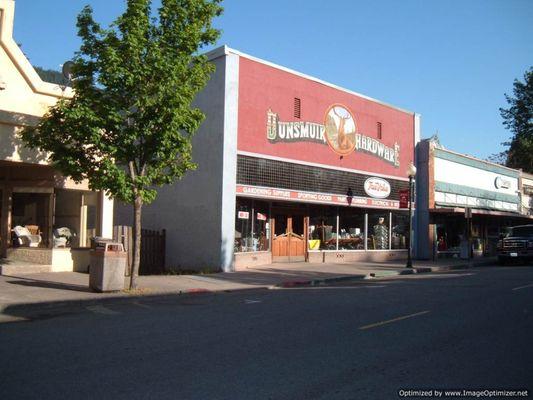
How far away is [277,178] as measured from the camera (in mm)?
20766

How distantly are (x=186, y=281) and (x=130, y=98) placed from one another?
586 centimetres

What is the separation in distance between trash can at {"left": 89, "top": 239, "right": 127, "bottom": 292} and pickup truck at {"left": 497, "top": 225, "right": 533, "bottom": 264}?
69.7ft

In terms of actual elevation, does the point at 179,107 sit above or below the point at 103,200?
above

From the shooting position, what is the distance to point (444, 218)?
31.9m

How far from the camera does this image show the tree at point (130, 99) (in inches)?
492

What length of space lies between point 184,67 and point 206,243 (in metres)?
7.99

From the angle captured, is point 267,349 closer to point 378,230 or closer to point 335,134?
point 335,134

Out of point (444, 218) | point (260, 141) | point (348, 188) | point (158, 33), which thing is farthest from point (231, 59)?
point (444, 218)

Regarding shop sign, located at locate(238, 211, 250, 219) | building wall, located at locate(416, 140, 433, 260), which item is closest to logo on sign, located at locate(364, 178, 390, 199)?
building wall, located at locate(416, 140, 433, 260)

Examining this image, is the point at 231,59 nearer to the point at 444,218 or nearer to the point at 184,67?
the point at 184,67

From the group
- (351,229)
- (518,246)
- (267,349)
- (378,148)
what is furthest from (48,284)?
(518,246)

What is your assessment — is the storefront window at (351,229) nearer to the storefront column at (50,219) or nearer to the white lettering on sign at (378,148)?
the white lettering on sign at (378,148)

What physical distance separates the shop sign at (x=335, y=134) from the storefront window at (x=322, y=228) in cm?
277

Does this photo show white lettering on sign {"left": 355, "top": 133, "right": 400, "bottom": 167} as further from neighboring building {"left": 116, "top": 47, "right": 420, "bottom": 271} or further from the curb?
the curb
